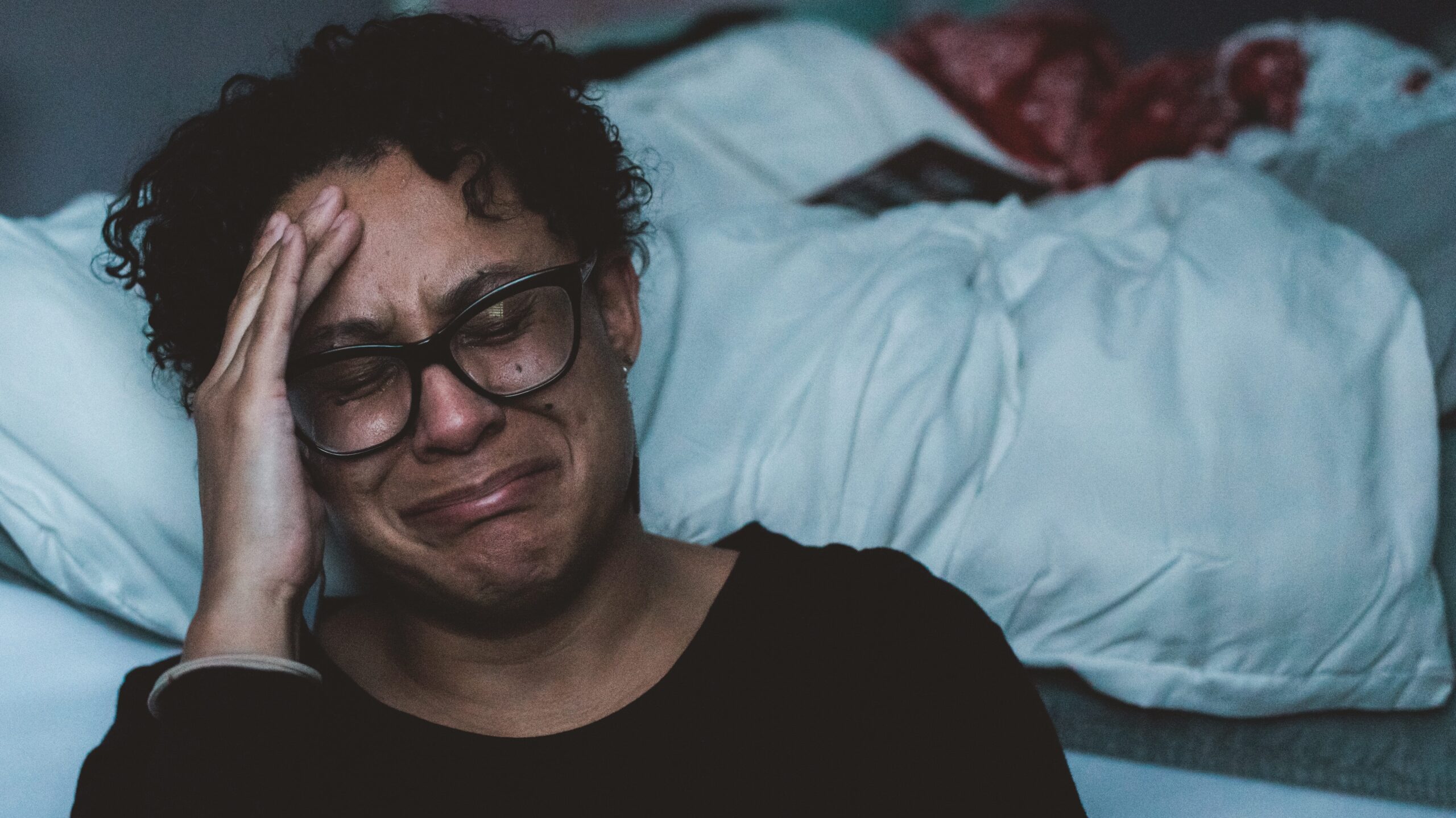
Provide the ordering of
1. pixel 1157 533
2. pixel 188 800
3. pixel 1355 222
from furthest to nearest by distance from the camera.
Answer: pixel 1355 222
pixel 1157 533
pixel 188 800

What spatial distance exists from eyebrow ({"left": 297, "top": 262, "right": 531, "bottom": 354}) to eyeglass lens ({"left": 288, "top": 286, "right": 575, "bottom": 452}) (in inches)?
0.7

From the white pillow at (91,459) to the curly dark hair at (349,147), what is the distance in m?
0.07

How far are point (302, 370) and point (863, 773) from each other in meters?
0.49

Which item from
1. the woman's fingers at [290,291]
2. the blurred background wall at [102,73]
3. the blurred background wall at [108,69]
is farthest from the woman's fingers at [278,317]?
the blurred background wall at [102,73]

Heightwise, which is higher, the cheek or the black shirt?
the cheek

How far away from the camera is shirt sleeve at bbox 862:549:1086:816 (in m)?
0.79

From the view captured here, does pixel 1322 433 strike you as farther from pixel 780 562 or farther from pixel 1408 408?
pixel 780 562

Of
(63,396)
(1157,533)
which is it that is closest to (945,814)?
(1157,533)

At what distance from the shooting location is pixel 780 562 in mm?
928

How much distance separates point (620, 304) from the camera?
38.1 inches

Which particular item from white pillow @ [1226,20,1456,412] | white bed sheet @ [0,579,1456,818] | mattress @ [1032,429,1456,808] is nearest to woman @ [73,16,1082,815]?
white bed sheet @ [0,579,1456,818]

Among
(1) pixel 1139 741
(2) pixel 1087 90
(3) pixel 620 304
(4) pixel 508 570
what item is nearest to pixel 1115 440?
(1) pixel 1139 741

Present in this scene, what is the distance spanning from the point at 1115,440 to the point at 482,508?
1.92ft

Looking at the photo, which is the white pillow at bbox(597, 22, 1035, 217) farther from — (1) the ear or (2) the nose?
(2) the nose
